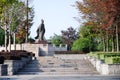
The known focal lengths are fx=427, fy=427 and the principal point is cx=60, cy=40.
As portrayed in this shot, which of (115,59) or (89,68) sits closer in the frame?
(115,59)

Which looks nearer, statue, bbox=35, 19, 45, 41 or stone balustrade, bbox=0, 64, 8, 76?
stone balustrade, bbox=0, 64, 8, 76

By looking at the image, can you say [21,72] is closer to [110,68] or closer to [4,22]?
[110,68]

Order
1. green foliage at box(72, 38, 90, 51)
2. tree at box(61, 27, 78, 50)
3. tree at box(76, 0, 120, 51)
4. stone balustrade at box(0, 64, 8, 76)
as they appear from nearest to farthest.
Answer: stone balustrade at box(0, 64, 8, 76)
tree at box(76, 0, 120, 51)
green foliage at box(72, 38, 90, 51)
tree at box(61, 27, 78, 50)

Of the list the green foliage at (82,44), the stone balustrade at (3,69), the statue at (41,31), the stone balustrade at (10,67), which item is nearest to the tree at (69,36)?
the green foliage at (82,44)

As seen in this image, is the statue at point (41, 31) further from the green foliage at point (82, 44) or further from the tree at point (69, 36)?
the tree at point (69, 36)

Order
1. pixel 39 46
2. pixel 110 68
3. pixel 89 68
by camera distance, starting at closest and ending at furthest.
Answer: pixel 110 68
pixel 89 68
pixel 39 46

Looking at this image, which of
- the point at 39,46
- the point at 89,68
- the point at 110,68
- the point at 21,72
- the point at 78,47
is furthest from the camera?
the point at 78,47

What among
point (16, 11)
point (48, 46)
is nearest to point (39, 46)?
point (48, 46)

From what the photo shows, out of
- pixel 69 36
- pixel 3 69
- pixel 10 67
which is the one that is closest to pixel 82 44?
pixel 69 36

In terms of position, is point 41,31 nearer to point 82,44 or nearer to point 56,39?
point 82,44

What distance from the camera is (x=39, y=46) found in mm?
51938

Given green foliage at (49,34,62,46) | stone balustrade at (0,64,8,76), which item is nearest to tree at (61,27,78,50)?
green foliage at (49,34,62,46)

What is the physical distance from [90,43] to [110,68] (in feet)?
122

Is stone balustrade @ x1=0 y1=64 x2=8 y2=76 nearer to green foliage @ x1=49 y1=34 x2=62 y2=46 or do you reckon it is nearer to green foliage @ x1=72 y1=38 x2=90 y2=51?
green foliage @ x1=72 y1=38 x2=90 y2=51
